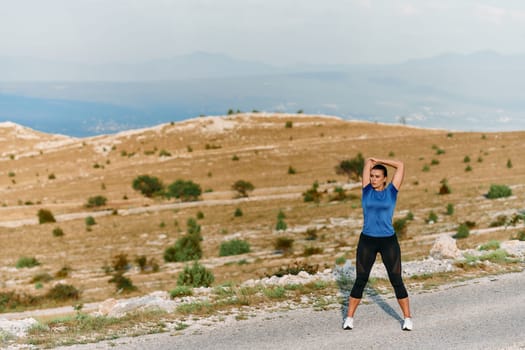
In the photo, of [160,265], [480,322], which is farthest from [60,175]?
[480,322]

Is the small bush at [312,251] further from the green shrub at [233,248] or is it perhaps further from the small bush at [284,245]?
the green shrub at [233,248]

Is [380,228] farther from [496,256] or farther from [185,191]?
[185,191]

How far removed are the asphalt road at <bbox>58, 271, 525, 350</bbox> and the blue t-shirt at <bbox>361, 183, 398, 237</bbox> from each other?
177cm

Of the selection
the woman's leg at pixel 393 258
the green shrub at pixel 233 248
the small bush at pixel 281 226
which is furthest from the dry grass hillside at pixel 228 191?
the woman's leg at pixel 393 258

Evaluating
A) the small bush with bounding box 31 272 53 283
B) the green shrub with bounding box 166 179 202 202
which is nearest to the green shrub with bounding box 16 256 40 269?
the small bush with bounding box 31 272 53 283

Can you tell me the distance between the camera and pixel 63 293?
20.0 metres

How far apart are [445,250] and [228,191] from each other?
3802cm

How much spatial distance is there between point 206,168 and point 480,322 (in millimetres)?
53591

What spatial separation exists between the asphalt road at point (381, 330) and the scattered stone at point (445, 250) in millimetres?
4122

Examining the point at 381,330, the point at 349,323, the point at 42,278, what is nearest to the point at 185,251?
the point at 42,278

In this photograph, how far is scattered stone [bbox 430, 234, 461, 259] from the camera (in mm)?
14922

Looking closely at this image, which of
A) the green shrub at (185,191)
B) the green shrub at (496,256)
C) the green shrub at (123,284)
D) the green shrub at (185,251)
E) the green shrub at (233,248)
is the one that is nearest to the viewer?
the green shrub at (496,256)

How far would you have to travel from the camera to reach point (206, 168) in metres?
61.5

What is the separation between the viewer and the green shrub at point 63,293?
→ 19875 mm
